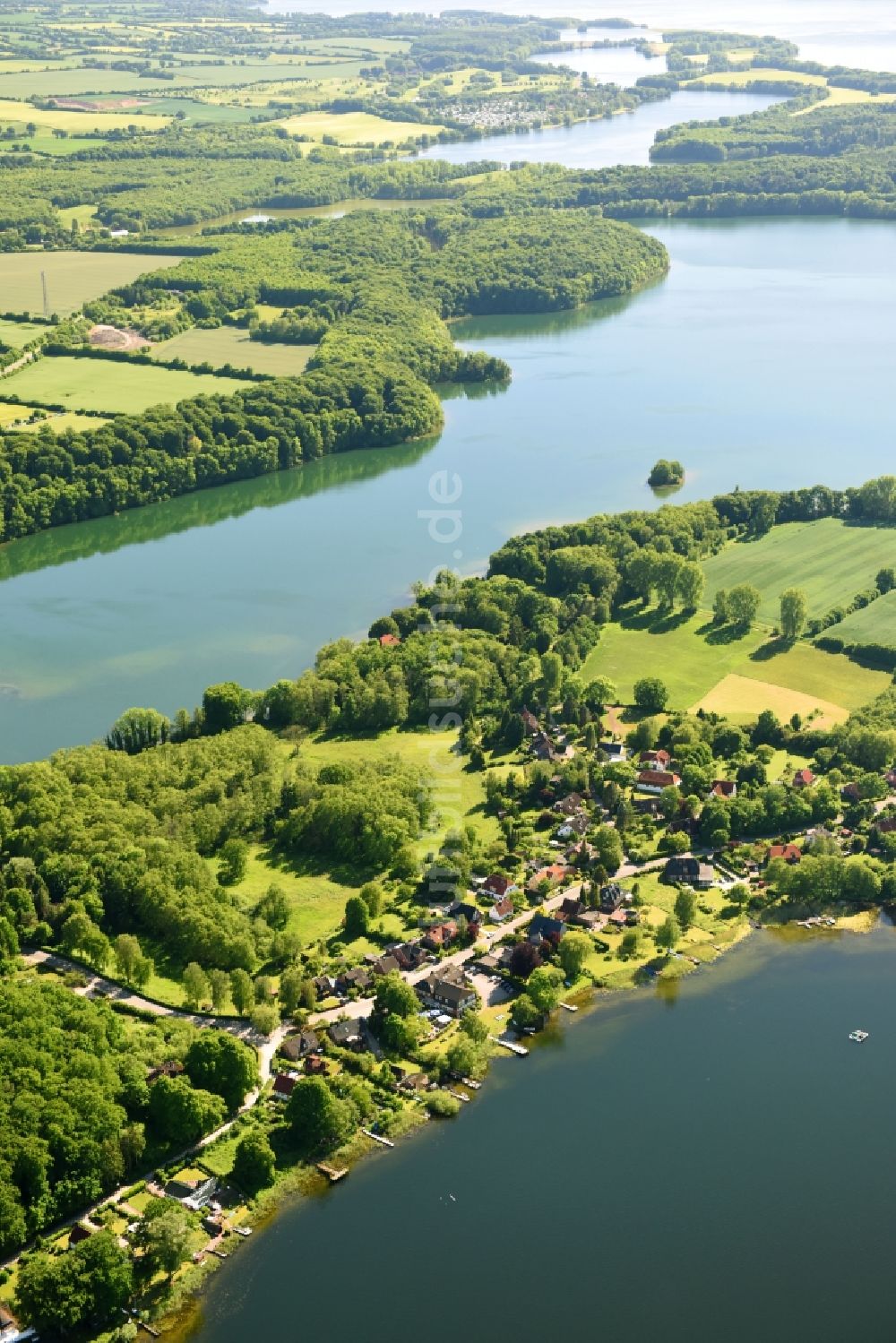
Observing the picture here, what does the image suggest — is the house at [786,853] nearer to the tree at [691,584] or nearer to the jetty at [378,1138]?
the jetty at [378,1138]

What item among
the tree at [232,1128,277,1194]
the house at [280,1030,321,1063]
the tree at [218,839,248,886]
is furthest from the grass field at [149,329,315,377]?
the tree at [232,1128,277,1194]

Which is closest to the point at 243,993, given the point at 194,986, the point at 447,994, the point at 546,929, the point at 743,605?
the point at 194,986

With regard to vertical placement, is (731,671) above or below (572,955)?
above

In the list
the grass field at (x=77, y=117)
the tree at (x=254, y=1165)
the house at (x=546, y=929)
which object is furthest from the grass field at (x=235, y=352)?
the grass field at (x=77, y=117)

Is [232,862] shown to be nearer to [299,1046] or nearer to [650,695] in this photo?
[299,1046]

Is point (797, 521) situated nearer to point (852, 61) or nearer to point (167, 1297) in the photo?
point (167, 1297)

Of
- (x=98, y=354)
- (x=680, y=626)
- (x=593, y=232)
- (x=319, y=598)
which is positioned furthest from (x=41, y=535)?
(x=593, y=232)
